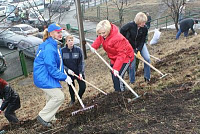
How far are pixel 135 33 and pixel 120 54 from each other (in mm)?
1200

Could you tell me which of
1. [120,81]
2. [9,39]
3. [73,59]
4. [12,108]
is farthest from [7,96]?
[9,39]

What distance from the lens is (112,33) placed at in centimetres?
469

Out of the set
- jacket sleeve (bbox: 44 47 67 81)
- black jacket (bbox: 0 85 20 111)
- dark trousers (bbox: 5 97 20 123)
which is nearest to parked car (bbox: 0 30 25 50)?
dark trousers (bbox: 5 97 20 123)

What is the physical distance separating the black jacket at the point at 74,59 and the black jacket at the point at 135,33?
1.14m

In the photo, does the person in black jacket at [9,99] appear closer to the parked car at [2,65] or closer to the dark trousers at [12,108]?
the dark trousers at [12,108]

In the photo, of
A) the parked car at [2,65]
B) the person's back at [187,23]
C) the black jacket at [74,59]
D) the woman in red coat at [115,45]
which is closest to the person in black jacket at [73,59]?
the black jacket at [74,59]

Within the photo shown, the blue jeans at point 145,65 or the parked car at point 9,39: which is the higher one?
the blue jeans at point 145,65

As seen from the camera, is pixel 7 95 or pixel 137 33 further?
pixel 137 33

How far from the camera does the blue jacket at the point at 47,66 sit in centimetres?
404

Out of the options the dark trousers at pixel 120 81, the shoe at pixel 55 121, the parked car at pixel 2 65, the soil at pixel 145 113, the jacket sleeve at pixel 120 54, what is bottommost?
the parked car at pixel 2 65

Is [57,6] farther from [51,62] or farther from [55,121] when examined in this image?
[51,62]

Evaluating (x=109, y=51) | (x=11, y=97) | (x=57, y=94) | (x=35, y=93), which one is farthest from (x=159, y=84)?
(x=35, y=93)

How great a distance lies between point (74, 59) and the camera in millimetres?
5457

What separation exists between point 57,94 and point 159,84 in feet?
8.03
